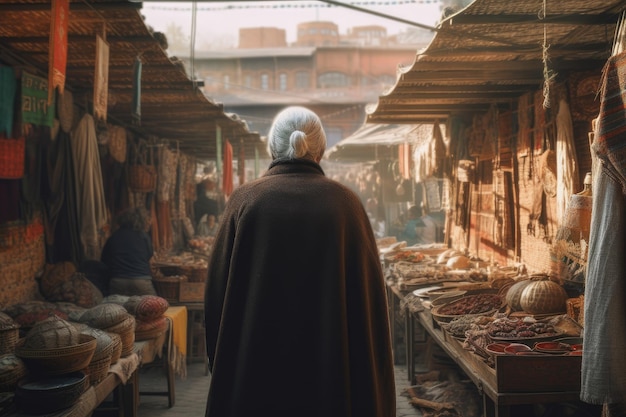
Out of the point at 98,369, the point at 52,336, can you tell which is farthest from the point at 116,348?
the point at 52,336

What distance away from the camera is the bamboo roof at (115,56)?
484 cm

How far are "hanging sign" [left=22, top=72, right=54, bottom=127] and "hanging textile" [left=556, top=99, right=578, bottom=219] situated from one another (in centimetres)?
493

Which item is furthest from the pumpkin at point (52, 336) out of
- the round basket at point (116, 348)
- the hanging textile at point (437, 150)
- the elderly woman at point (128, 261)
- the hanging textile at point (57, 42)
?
the hanging textile at point (437, 150)

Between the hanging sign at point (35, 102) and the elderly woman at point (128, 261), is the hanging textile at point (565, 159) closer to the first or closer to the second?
the hanging sign at point (35, 102)

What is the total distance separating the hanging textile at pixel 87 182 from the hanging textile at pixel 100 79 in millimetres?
2350

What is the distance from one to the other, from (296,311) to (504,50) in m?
4.01

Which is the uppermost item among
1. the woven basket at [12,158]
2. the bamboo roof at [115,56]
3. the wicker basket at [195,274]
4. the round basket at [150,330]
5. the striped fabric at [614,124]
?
the bamboo roof at [115,56]

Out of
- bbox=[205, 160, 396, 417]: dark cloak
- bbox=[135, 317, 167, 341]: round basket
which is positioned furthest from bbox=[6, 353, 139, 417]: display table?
bbox=[205, 160, 396, 417]: dark cloak

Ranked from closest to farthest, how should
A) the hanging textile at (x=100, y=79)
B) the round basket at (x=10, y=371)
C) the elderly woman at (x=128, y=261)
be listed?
1. the round basket at (x=10, y=371)
2. the hanging textile at (x=100, y=79)
3. the elderly woman at (x=128, y=261)

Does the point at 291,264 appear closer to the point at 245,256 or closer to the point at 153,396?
the point at 245,256

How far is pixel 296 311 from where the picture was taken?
268cm

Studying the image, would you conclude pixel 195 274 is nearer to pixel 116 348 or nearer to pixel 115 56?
pixel 115 56

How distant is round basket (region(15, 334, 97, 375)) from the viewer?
3883mm

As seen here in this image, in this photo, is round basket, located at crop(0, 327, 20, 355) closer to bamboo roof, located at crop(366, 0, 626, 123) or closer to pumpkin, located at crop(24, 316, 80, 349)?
pumpkin, located at crop(24, 316, 80, 349)
